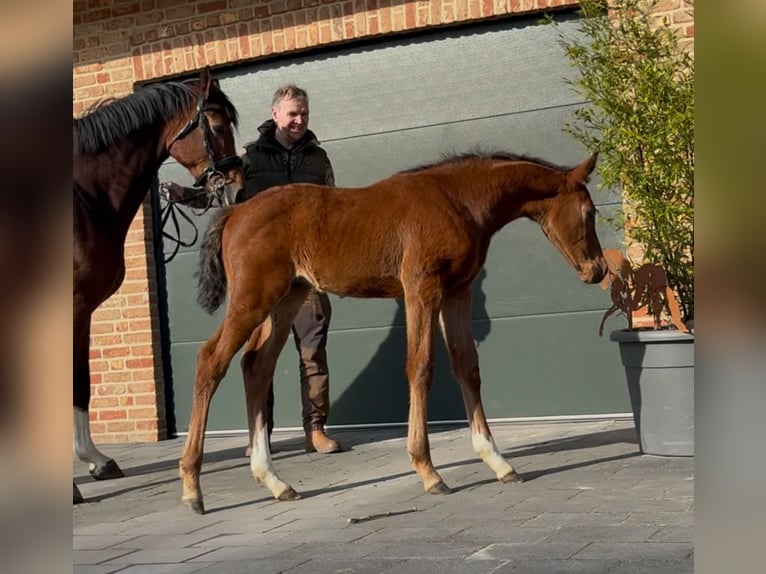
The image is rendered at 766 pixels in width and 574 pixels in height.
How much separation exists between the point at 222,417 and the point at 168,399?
52cm

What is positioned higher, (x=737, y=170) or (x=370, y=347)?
(x=737, y=170)

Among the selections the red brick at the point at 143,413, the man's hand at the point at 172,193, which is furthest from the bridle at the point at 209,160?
the red brick at the point at 143,413

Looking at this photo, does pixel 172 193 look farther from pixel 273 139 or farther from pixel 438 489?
pixel 438 489

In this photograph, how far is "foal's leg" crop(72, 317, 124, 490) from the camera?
21.3 feet

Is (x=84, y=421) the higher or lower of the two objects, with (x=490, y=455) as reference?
higher

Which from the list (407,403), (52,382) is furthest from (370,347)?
(52,382)

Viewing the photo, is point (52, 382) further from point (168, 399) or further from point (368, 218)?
point (168, 399)

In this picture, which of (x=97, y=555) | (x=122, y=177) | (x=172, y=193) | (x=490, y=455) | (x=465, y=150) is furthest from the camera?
(x=465, y=150)

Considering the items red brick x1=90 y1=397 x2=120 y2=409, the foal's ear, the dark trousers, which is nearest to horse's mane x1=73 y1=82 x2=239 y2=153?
the dark trousers

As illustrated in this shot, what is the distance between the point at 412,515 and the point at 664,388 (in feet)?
6.10

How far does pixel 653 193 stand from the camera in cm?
580

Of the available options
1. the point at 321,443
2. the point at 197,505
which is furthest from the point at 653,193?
the point at 197,505

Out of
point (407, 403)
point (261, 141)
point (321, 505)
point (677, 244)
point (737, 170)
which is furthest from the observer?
point (407, 403)

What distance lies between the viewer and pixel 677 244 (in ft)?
19.6
